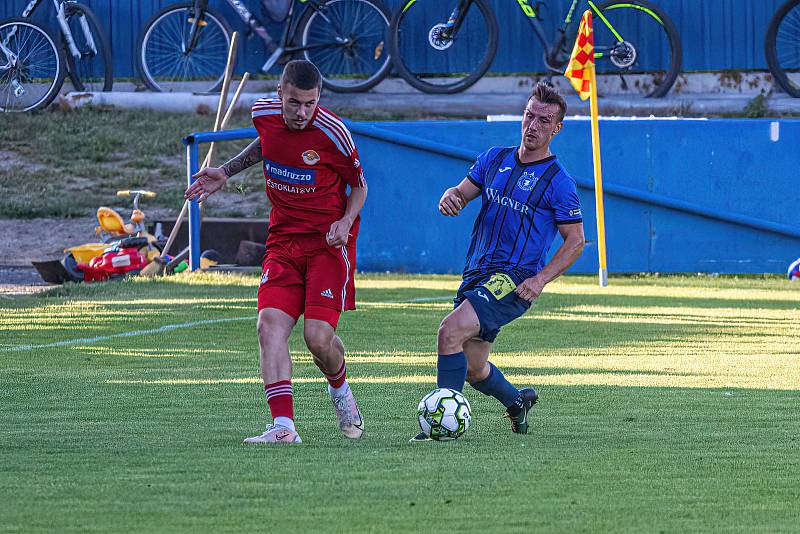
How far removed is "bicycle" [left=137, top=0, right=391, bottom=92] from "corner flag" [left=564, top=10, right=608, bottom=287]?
19.1ft

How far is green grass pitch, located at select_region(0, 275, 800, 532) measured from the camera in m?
5.01

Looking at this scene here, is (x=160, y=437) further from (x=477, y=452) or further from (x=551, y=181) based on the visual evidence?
(x=551, y=181)

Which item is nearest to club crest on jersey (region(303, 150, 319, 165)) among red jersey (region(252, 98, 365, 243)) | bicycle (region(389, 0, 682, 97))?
red jersey (region(252, 98, 365, 243))

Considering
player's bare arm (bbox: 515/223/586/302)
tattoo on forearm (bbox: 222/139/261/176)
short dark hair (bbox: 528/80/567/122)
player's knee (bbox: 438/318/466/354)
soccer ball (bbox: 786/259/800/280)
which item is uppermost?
short dark hair (bbox: 528/80/567/122)

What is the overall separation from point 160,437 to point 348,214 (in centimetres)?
130

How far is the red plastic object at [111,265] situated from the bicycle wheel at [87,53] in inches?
267

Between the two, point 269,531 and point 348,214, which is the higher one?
point 348,214

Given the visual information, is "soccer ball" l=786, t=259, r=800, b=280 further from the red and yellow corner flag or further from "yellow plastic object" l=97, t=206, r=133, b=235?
"yellow plastic object" l=97, t=206, r=133, b=235

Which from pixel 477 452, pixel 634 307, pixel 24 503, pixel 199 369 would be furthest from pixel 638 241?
pixel 24 503

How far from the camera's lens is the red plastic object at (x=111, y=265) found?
16719 mm

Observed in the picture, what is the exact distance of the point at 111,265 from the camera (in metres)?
16.7

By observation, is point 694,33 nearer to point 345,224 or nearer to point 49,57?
point 49,57

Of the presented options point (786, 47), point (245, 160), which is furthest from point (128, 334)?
point (786, 47)

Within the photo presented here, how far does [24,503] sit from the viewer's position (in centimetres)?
507
